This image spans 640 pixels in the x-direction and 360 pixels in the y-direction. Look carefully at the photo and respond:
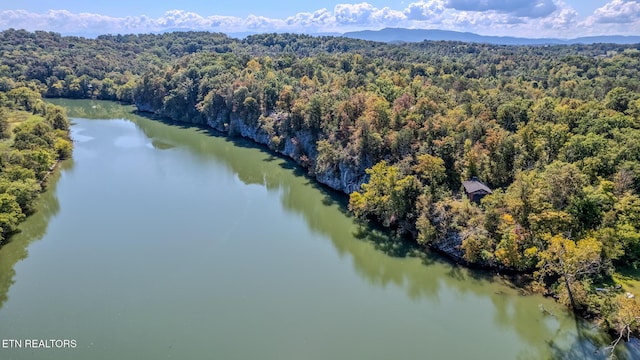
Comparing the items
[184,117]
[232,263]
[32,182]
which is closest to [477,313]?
[232,263]

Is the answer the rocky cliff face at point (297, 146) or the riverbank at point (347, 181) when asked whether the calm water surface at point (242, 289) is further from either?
the rocky cliff face at point (297, 146)

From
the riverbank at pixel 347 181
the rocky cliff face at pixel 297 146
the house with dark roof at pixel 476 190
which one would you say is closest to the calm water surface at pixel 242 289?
the riverbank at pixel 347 181

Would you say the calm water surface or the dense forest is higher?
the dense forest

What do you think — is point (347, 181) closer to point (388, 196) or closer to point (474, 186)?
point (388, 196)

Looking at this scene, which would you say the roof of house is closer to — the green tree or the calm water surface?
the green tree

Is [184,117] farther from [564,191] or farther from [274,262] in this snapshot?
[564,191]

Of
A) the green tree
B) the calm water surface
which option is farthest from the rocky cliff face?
the green tree
